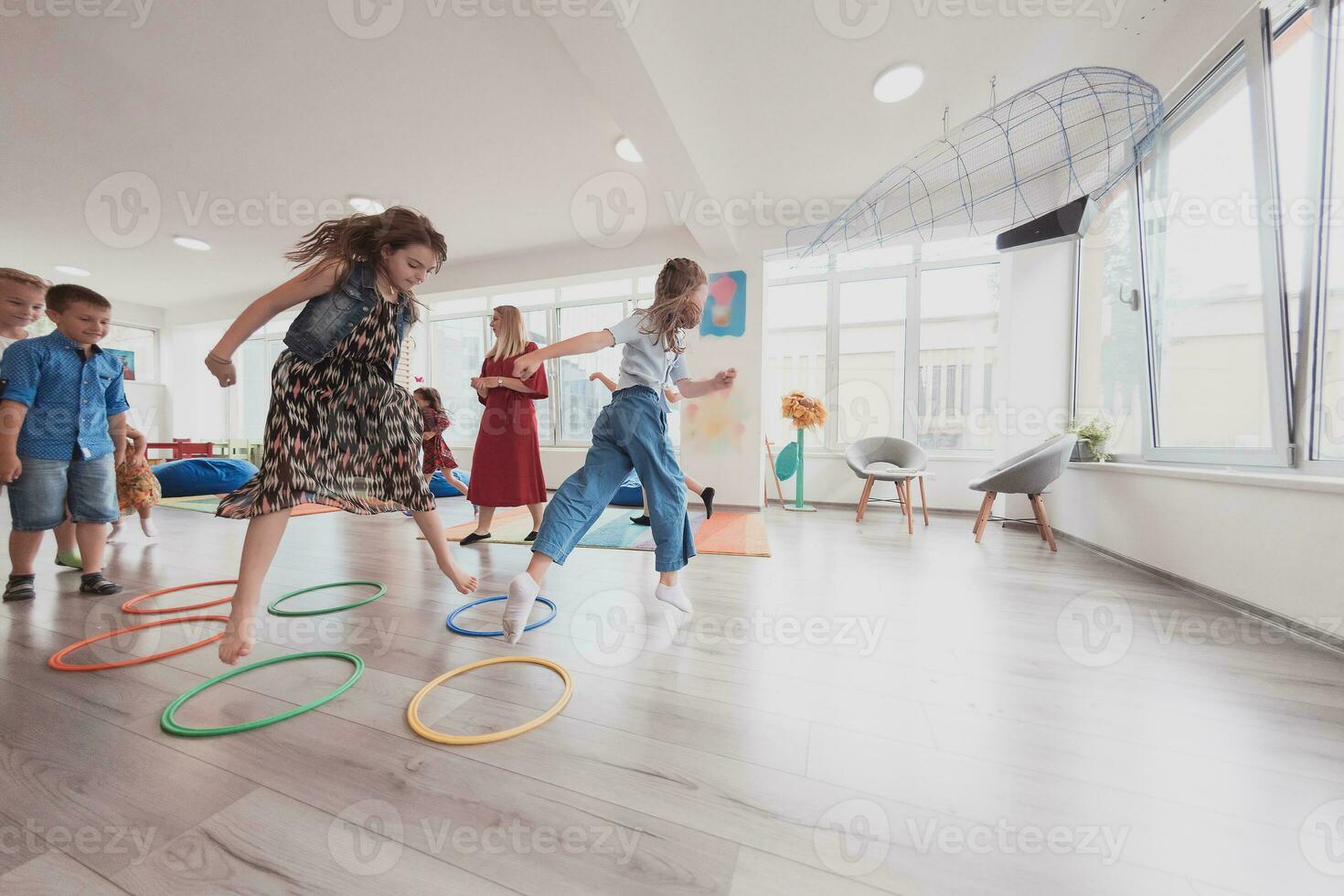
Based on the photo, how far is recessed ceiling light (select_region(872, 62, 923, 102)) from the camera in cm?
277

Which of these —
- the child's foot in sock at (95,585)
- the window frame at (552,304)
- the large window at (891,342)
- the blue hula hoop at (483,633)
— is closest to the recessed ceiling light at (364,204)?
the window frame at (552,304)

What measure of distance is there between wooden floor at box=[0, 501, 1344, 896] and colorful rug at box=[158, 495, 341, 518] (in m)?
2.40

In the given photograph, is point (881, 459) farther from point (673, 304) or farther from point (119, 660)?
point (119, 660)

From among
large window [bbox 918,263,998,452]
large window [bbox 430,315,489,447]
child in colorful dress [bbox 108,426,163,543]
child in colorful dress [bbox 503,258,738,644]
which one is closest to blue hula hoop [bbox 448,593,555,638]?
child in colorful dress [bbox 503,258,738,644]

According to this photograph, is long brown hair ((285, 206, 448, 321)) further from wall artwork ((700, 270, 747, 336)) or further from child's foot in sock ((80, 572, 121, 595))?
wall artwork ((700, 270, 747, 336))

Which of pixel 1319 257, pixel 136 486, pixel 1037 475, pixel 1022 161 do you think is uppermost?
pixel 1022 161

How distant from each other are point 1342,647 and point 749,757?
Result: 198 centimetres

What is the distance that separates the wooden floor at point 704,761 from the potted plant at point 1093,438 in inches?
65.5

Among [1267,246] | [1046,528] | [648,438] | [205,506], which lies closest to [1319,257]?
[1267,246]

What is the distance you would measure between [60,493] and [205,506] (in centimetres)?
296

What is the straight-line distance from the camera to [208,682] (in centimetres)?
122

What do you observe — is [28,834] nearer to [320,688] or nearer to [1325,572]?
[320,688]

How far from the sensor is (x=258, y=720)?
1.08 m

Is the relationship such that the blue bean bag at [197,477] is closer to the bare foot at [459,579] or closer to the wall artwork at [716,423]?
the wall artwork at [716,423]
